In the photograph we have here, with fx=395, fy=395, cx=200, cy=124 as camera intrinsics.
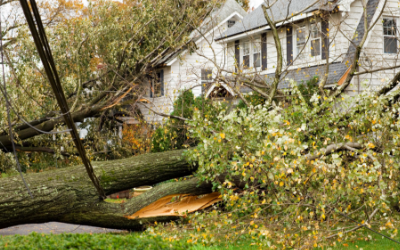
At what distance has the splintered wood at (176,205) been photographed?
26.9ft

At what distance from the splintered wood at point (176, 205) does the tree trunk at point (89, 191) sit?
129 mm

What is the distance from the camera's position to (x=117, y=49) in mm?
13836

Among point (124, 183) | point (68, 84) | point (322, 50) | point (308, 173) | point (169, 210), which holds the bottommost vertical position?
point (169, 210)

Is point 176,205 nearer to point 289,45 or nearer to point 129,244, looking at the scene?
point 129,244

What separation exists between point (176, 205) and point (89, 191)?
196 centimetres

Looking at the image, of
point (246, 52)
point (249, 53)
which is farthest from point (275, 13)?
point (246, 52)

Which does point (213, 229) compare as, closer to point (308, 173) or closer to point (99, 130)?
point (308, 173)

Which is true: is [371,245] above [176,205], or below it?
below

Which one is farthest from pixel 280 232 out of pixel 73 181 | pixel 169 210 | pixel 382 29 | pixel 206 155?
pixel 382 29

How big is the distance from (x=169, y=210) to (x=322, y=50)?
307 inches

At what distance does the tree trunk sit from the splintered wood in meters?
0.13

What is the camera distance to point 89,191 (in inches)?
292

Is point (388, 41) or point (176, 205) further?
point (388, 41)

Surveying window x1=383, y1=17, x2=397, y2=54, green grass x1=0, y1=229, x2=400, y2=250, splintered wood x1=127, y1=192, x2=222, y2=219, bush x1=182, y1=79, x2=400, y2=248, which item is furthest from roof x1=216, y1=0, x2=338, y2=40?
green grass x1=0, y1=229, x2=400, y2=250
